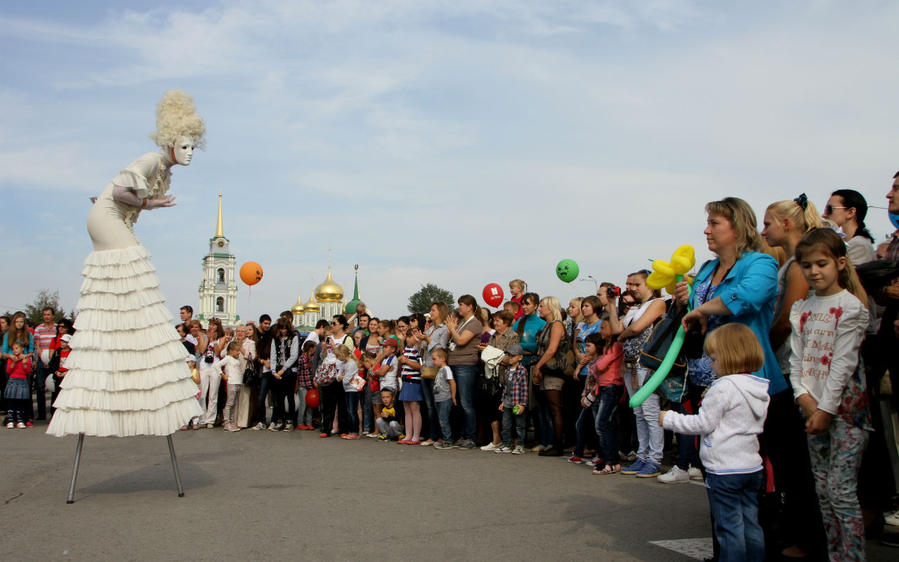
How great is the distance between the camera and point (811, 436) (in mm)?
4090

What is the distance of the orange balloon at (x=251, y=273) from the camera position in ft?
70.0

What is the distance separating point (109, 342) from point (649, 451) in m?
5.40

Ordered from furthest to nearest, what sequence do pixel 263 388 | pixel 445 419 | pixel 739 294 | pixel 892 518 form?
pixel 263 388
pixel 445 419
pixel 892 518
pixel 739 294

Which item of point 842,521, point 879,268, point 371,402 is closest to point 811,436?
point 842,521

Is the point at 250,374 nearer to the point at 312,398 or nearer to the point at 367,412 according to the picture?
the point at 312,398

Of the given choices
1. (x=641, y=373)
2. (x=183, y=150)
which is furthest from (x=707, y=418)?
(x=183, y=150)

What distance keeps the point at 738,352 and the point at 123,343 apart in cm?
467

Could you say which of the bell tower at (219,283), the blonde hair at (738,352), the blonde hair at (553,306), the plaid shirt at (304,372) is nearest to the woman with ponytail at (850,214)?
the blonde hair at (738,352)

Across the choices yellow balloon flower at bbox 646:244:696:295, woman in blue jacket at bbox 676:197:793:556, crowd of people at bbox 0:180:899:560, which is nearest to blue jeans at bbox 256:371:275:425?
crowd of people at bbox 0:180:899:560

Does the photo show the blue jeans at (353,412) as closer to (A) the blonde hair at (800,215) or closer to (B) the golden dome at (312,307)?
(A) the blonde hair at (800,215)

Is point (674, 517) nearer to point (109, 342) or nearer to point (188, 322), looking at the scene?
point (109, 342)

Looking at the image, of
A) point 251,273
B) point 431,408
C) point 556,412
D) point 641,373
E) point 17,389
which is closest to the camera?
point 641,373

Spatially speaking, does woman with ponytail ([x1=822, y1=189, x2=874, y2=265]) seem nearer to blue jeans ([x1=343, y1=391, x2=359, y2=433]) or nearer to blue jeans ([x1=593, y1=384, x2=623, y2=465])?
blue jeans ([x1=593, y1=384, x2=623, y2=465])

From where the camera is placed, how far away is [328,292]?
92750 mm
